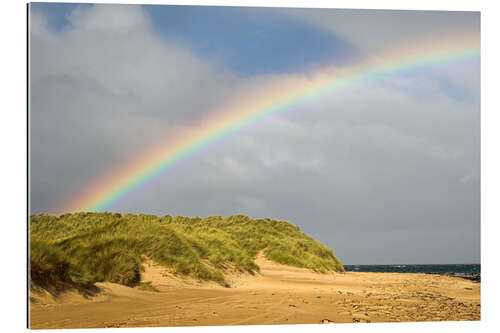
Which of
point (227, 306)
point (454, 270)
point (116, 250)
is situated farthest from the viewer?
point (454, 270)

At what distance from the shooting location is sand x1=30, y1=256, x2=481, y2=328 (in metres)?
7.18

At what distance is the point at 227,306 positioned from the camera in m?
8.01

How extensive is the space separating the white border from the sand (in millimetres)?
189

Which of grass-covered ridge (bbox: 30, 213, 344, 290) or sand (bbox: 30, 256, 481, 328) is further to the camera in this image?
grass-covered ridge (bbox: 30, 213, 344, 290)

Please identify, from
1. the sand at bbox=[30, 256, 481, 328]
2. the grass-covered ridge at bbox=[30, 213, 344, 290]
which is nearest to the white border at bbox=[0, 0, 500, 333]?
the sand at bbox=[30, 256, 481, 328]

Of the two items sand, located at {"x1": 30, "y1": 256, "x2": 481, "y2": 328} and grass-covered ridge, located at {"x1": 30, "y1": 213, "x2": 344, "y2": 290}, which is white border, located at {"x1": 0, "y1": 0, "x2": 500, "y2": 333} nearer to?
sand, located at {"x1": 30, "y1": 256, "x2": 481, "y2": 328}
